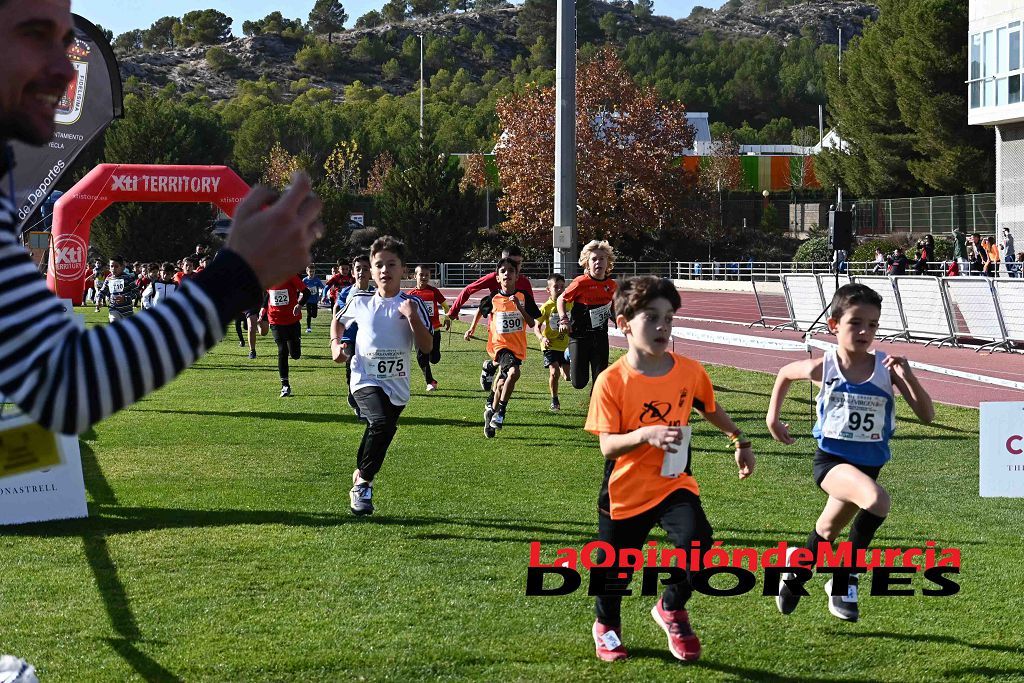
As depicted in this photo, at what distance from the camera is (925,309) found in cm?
2394

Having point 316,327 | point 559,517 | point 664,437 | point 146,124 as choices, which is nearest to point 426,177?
point 146,124

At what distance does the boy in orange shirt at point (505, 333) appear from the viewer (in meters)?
14.8

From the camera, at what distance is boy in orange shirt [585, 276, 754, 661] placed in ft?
19.2

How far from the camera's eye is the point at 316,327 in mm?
38062

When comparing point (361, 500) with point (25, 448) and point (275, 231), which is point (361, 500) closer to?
point (25, 448)

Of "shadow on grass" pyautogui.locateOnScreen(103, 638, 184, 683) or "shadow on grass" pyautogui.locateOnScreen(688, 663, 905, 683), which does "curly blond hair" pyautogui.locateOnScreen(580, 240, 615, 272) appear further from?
"shadow on grass" pyautogui.locateOnScreen(103, 638, 184, 683)

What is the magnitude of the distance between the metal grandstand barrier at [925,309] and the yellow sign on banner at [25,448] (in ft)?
73.8

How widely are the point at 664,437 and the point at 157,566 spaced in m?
3.95

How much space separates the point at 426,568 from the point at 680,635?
233cm

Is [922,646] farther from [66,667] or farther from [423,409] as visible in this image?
[423,409]

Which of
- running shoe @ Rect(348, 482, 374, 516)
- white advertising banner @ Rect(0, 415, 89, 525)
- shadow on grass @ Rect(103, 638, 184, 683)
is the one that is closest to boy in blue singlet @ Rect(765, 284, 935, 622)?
shadow on grass @ Rect(103, 638, 184, 683)

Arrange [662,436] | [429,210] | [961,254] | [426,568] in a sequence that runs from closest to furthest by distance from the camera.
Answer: [662,436]
[426,568]
[961,254]
[429,210]

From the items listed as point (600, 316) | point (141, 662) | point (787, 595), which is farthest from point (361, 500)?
point (600, 316)

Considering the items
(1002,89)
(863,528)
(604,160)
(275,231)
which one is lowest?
(863,528)
